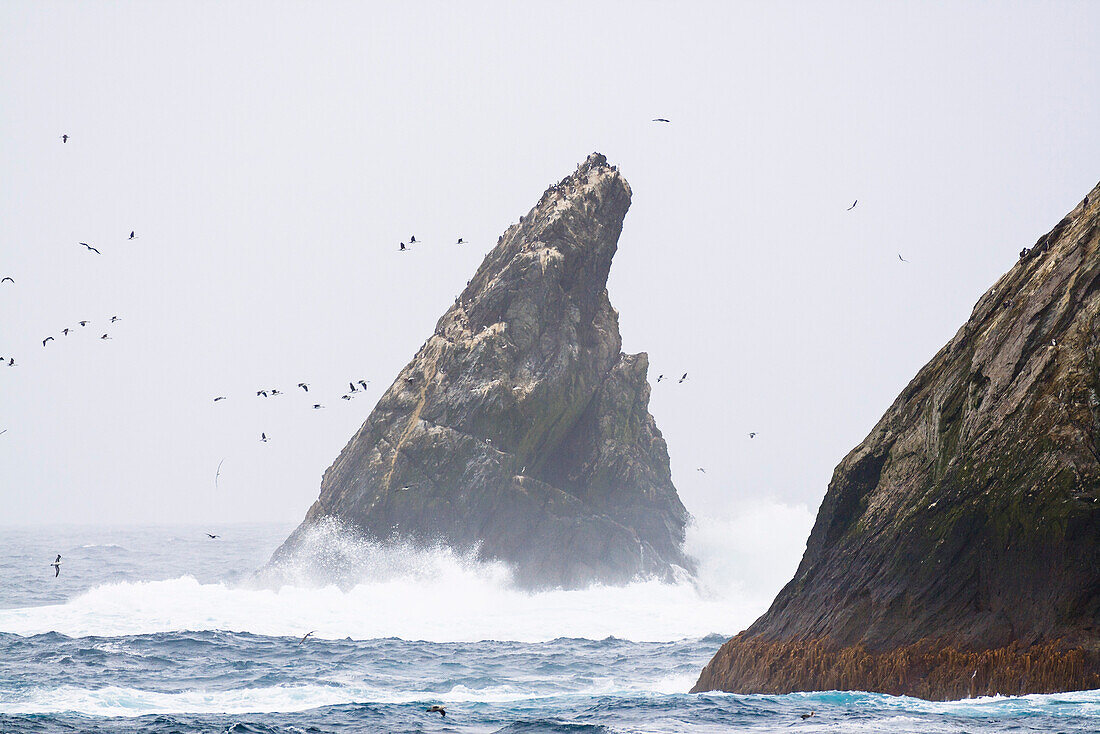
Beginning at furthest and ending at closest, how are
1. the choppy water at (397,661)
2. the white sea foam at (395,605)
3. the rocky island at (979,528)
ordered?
the white sea foam at (395,605)
the choppy water at (397,661)
the rocky island at (979,528)

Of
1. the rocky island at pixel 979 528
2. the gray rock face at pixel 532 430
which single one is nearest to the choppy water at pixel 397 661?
the rocky island at pixel 979 528

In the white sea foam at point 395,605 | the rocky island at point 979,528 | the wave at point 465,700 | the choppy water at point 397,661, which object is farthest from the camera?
the white sea foam at point 395,605

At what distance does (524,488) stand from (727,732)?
33.7m

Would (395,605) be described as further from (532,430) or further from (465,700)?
(465,700)

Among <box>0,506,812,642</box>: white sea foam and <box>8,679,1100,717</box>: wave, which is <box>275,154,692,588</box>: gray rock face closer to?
<box>0,506,812,642</box>: white sea foam

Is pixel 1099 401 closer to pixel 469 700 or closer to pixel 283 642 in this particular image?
pixel 469 700

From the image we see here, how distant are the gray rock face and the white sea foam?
5.66 feet

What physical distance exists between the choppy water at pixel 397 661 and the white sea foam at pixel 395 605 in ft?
0.44

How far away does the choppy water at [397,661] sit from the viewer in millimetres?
18266

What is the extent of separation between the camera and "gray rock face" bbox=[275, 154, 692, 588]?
48.9 meters

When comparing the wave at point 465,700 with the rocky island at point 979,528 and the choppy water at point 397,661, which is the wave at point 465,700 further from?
the rocky island at point 979,528

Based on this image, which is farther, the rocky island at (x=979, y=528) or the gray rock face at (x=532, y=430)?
the gray rock face at (x=532, y=430)

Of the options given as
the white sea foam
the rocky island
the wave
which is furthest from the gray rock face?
the rocky island

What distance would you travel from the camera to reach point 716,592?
54.2 meters
